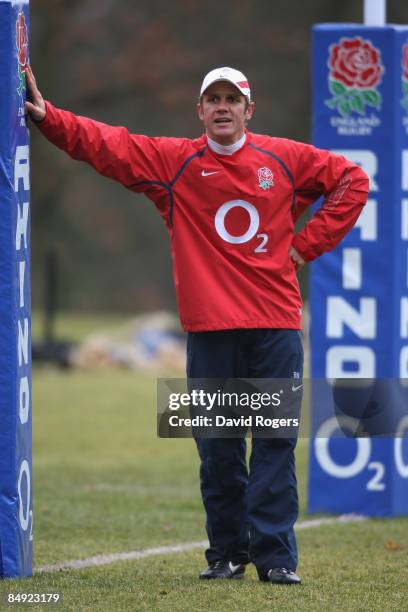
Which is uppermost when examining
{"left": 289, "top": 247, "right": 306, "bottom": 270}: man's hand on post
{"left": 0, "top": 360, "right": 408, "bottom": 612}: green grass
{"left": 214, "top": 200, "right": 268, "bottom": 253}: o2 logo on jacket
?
{"left": 214, "top": 200, "right": 268, "bottom": 253}: o2 logo on jacket

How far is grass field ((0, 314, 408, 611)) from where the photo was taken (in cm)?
529

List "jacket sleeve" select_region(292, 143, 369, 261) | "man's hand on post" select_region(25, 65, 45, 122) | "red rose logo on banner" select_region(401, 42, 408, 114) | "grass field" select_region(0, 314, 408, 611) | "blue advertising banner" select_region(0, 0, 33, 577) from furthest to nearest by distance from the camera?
"red rose logo on banner" select_region(401, 42, 408, 114) < "jacket sleeve" select_region(292, 143, 369, 261) < "man's hand on post" select_region(25, 65, 45, 122) < "blue advertising banner" select_region(0, 0, 33, 577) < "grass field" select_region(0, 314, 408, 611)

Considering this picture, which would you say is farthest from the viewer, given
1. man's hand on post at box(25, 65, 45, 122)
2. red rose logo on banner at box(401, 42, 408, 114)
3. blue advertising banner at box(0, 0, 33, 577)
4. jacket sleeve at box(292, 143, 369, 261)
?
red rose logo on banner at box(401, 42, 408, 114)

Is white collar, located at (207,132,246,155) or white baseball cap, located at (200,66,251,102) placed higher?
white baseball cap, located at (200,66,251,102)

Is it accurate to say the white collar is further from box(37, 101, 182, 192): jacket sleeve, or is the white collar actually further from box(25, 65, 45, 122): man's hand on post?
box(25, 65, 45, 122): man's hand on post

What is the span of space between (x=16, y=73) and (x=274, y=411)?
1.70 metres

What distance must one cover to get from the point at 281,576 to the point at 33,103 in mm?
2162

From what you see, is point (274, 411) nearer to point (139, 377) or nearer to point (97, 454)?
point (97, 454)

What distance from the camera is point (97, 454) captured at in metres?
11.8

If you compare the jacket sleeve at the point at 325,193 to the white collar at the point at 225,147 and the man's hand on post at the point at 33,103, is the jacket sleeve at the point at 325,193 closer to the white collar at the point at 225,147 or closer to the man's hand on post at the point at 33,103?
the white collar at the point at 225,147

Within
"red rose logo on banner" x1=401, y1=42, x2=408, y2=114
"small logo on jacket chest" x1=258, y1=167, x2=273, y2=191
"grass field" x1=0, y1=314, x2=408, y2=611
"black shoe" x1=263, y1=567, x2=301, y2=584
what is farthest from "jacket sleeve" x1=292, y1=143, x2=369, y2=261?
"red rose logo on banner" x1=401, y1=42, x2=408, y2=114

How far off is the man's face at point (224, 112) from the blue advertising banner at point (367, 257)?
2.56 metres

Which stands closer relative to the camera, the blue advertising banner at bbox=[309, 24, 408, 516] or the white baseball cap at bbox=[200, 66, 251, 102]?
the white baseball cap at bbox=[200, 66, 251, 102]

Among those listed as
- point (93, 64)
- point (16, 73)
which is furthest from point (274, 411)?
point (93, 64)
